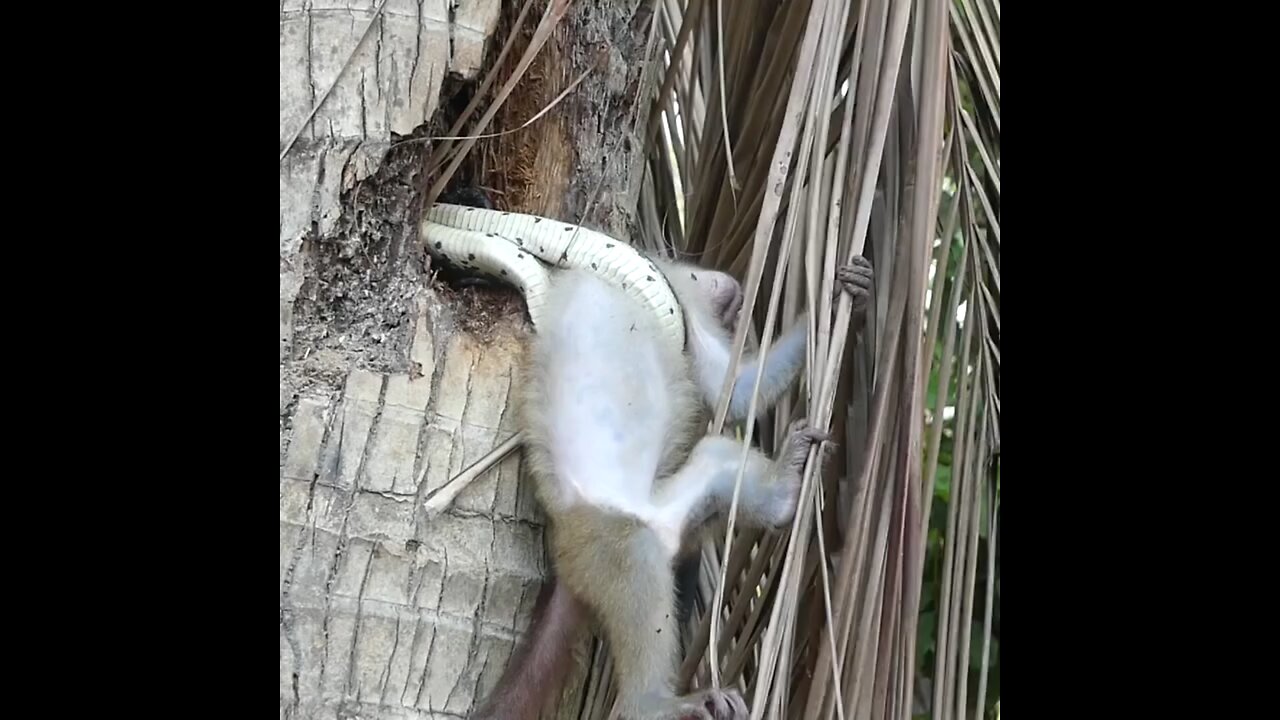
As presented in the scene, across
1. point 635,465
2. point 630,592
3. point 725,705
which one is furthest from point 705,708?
point 635,465

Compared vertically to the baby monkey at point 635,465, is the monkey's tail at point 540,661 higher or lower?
lower

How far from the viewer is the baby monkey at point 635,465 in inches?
43.6

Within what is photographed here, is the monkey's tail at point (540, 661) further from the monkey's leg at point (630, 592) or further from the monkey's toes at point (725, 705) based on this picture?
the monkey's toes at point (725, 705)

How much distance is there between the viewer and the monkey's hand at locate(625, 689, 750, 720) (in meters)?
1.06

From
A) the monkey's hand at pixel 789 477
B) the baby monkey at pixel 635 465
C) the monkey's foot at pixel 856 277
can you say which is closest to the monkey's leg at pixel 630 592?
the baby monkey at pixel 635 465

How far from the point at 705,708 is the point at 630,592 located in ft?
0.40

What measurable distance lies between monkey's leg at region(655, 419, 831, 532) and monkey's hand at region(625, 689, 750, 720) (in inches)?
5.7

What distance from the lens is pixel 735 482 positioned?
114 cm

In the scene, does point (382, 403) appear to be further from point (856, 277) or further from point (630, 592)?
point (856, 277)

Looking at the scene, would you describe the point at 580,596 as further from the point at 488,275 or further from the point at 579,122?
the point at 579,122

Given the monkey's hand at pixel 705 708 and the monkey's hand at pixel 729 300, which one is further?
the monkey's hand at pixel 729 300

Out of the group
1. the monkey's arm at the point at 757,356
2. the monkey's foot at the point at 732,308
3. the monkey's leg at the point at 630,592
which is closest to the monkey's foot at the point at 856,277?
the monkey's arm at the point at 757,356

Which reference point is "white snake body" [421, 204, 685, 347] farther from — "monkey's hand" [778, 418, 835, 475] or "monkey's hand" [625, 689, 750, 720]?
"monkey's hand" [625, 689, 750, 720]

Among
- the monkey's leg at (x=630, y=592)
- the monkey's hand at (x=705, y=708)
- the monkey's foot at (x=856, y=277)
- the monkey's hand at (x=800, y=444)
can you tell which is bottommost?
the monkey's hand at (x=705, y=708)
